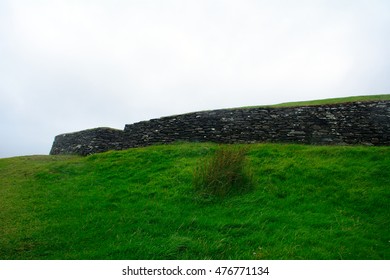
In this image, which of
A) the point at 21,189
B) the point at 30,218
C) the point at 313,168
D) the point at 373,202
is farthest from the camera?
the point at 21,189

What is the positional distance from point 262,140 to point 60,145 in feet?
53.7

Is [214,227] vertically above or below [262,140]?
below

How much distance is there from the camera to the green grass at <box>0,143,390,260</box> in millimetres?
5379

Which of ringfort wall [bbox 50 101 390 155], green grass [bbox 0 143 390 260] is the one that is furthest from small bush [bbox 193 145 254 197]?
ringfort wall [bbox 50 101 390 155]

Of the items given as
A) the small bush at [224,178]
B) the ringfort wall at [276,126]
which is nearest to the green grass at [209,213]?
the small bush at [224,178]

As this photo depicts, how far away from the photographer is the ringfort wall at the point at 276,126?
1277 centimetres

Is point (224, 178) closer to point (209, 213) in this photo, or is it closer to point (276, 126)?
point (209, 213)

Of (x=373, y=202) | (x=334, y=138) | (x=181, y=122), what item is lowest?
(x=373, y=202)

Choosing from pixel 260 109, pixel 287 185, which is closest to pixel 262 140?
pixel 260 109

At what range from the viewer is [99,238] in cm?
608

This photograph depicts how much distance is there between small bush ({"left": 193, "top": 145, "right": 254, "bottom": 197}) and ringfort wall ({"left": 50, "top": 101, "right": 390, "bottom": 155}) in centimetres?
592

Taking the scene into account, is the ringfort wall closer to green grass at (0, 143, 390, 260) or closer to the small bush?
green grass at (0, 143, 390, 260)

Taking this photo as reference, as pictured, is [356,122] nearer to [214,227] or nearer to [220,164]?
[220,164]

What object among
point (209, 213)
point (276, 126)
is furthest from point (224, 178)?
point (276, 126)
